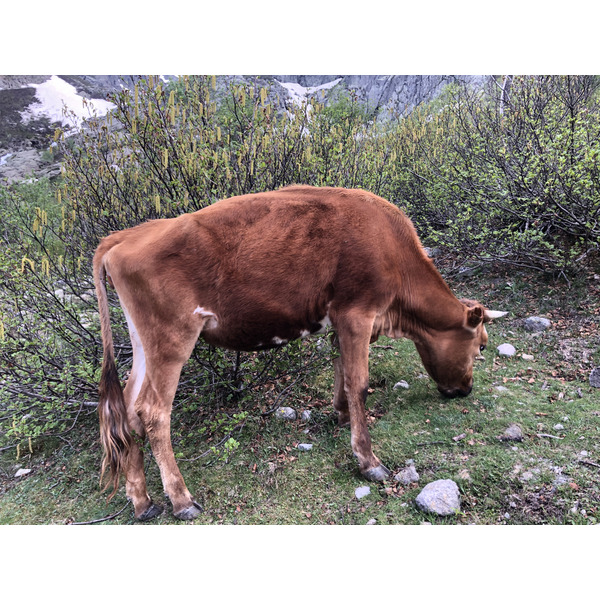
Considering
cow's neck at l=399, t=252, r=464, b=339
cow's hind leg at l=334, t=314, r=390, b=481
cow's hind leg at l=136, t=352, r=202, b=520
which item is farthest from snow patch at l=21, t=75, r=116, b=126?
cow's neck at l=399, t=252, r=464, b=339

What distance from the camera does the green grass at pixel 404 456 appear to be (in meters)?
2.54

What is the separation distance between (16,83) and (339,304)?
12.1ft

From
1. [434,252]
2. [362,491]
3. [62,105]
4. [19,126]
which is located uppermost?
[62,105]

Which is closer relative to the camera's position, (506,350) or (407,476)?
(407,476)

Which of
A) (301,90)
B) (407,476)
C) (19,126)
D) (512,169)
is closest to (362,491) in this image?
(407,476)

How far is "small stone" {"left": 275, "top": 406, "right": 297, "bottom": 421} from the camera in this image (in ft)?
12.1

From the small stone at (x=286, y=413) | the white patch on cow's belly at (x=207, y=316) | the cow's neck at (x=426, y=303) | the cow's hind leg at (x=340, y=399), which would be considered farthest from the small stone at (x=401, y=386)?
the white patch on cow's belly at (x=207, y=316)

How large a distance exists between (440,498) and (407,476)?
1.09ft

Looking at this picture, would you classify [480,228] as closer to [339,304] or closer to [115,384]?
[339,304]

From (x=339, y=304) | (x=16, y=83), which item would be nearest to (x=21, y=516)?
(x=339, y=304)

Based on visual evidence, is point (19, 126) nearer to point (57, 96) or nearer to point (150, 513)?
point (57, 96)

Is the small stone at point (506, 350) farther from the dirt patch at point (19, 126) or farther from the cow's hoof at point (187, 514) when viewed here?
the dirt patch at point (19, 126)

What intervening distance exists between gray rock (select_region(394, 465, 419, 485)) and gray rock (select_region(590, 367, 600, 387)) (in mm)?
1898

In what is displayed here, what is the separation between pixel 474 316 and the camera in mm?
3309
